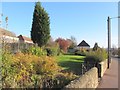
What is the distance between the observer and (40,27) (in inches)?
1817

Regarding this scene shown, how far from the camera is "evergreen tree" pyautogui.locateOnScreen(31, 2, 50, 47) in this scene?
45594 mm

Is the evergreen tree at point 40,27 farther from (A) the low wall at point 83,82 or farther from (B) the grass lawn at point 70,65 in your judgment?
(A) the low wall at point 83,82

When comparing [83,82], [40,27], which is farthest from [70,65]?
[83,82]

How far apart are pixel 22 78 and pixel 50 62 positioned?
5.16 m

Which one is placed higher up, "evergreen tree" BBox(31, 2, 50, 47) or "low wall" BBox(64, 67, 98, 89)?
"evergreen tree" BBox(31, 2, 50, 47)

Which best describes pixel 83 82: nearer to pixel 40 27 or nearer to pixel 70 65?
pixel 70 65

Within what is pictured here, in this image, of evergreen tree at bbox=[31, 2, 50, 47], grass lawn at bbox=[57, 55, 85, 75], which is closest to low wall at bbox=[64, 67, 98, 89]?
grass lawn at bbox=[57, 55, 85, 75]

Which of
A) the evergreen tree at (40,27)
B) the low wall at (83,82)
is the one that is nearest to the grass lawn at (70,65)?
the low wall at (83,82)

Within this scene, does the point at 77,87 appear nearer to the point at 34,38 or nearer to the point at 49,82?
the point at 49,82

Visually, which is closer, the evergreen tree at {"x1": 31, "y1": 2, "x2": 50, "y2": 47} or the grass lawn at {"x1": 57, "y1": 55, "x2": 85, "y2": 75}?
the grass lawn at {"x1": 57, "y1": 55, "x2": 85, "y2": 75}

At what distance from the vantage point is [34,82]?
34.2 ft

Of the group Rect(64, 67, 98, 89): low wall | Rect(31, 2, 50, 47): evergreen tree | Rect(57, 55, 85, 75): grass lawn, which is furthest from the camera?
Rect(31, 2, 50, 47): evergreen tree

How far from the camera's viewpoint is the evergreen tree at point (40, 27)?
1795 inches

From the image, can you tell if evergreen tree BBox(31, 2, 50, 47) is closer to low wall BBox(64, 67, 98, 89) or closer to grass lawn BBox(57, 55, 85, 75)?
grass lawn BBox(57, 55, 85, 75)
